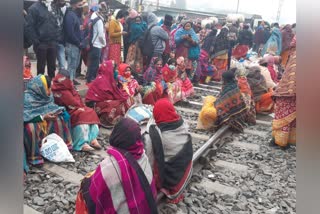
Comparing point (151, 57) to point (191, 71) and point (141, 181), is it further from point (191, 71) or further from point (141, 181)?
point (141, 181)

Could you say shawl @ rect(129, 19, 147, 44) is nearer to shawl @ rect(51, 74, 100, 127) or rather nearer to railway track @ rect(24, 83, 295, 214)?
railway track @ rect(24, 83, 295, 214)

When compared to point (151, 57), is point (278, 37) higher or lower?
higher

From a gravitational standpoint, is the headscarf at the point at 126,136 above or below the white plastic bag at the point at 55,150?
above

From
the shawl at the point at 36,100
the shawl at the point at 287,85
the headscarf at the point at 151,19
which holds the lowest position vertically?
the shawl at the point at 36,100

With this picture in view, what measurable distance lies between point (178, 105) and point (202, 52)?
3215mm

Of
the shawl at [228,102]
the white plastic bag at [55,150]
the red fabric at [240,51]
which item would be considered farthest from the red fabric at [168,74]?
the red fabric at [240,51]

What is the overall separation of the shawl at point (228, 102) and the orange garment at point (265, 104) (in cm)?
155

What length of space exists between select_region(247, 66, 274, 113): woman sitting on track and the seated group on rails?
2 cm

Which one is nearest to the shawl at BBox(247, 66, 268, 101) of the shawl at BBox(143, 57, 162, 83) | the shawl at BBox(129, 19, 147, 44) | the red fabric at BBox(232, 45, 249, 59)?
the shawl at BBox(143, 57, 162, 83)

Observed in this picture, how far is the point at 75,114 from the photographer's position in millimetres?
4727

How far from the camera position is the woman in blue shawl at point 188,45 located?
363 inches

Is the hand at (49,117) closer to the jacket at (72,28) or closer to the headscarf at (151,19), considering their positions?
the jacket at (72,28)
